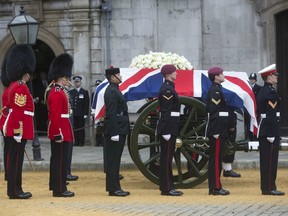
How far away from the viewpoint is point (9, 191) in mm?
12766

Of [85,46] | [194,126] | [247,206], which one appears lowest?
[247,206]

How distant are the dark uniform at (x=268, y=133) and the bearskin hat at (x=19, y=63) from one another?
321 cm

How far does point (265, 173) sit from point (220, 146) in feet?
2.37

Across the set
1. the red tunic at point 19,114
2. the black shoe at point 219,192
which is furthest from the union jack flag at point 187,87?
the red tunic at point 19,114

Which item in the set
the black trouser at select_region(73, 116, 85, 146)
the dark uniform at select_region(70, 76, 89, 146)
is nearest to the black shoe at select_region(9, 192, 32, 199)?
the dark uniform at select_region(70, 76, 89, 146)

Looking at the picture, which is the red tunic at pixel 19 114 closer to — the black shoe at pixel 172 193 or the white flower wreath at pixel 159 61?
the black shoe at pixel 172 193

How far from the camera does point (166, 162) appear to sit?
1327cm

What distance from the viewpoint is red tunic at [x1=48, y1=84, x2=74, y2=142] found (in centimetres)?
1292

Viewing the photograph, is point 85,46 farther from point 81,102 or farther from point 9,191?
point 9,191

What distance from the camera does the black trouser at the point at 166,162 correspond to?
13180 mm

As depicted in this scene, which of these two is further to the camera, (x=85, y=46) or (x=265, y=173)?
(x=85, y=46)

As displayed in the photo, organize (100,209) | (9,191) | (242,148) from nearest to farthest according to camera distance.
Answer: (100,209) → (9,191) → (242,148)

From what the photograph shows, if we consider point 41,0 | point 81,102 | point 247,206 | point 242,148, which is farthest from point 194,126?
point 41,0

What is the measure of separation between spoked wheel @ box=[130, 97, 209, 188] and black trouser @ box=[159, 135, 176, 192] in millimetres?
513
